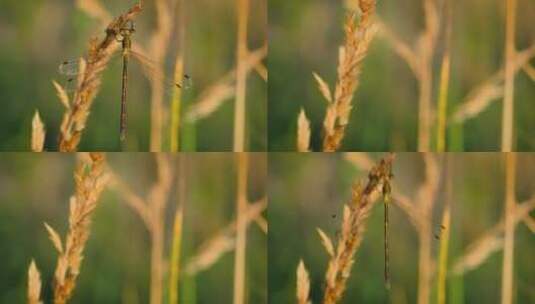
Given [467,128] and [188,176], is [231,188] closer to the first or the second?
[188,176]

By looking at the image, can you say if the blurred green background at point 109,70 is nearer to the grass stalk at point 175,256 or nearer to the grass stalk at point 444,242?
the grass stalk at point 175,256

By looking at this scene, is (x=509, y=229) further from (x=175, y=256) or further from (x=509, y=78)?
(x=175, y=256)

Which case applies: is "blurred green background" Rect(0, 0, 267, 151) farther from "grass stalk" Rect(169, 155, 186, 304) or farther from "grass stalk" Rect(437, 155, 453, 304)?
"grass stalk" Rect(437, 155, 453, 304)

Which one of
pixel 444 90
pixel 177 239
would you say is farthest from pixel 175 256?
pixel 444 90

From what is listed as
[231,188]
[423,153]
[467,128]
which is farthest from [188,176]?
[467,128]

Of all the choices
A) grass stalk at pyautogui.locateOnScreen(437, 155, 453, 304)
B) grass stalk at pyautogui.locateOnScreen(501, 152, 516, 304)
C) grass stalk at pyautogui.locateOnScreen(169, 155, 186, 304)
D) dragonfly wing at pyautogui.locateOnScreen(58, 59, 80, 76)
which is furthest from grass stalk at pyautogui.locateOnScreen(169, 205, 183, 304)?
grass stalk at pyautogui.locateOnScreen(501, 152, 516, 304)

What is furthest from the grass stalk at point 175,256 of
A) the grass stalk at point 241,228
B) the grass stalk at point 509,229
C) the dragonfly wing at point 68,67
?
the grass stalk at point 509,229
